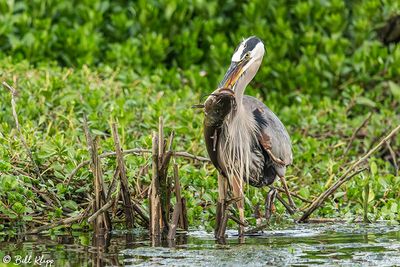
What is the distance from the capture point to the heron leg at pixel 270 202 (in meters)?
7.15

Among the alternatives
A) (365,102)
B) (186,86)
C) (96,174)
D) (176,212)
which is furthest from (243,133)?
(365,102)

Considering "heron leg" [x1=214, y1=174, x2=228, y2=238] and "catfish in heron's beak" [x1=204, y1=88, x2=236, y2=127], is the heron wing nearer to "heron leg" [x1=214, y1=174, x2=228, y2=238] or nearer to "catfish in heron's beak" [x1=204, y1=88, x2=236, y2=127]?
"heron leg" [x1=214, y1=174, x2=228, y2=238]

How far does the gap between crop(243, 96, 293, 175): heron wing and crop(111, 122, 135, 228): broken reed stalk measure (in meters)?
1.08

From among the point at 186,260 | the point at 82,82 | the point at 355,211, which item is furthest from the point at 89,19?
the point at 186,260

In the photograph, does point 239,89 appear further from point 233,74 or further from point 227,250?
point 227,250

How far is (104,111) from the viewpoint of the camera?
8.87 meters

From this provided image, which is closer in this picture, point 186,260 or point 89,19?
point 186,260

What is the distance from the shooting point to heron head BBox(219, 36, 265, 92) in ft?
21.8

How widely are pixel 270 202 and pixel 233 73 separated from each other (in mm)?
1138

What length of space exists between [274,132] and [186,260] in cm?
174

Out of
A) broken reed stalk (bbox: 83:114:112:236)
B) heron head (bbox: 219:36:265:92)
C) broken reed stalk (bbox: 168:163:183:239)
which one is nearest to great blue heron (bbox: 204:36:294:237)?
heron head (bbox: 219:36:265:92)

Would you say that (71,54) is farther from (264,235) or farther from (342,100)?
(264,235)

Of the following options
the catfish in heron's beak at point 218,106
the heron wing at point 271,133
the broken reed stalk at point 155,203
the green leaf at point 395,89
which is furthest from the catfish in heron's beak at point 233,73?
the green leaf at point 395,89

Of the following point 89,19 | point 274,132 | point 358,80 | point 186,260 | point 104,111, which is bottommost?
point 186,260
